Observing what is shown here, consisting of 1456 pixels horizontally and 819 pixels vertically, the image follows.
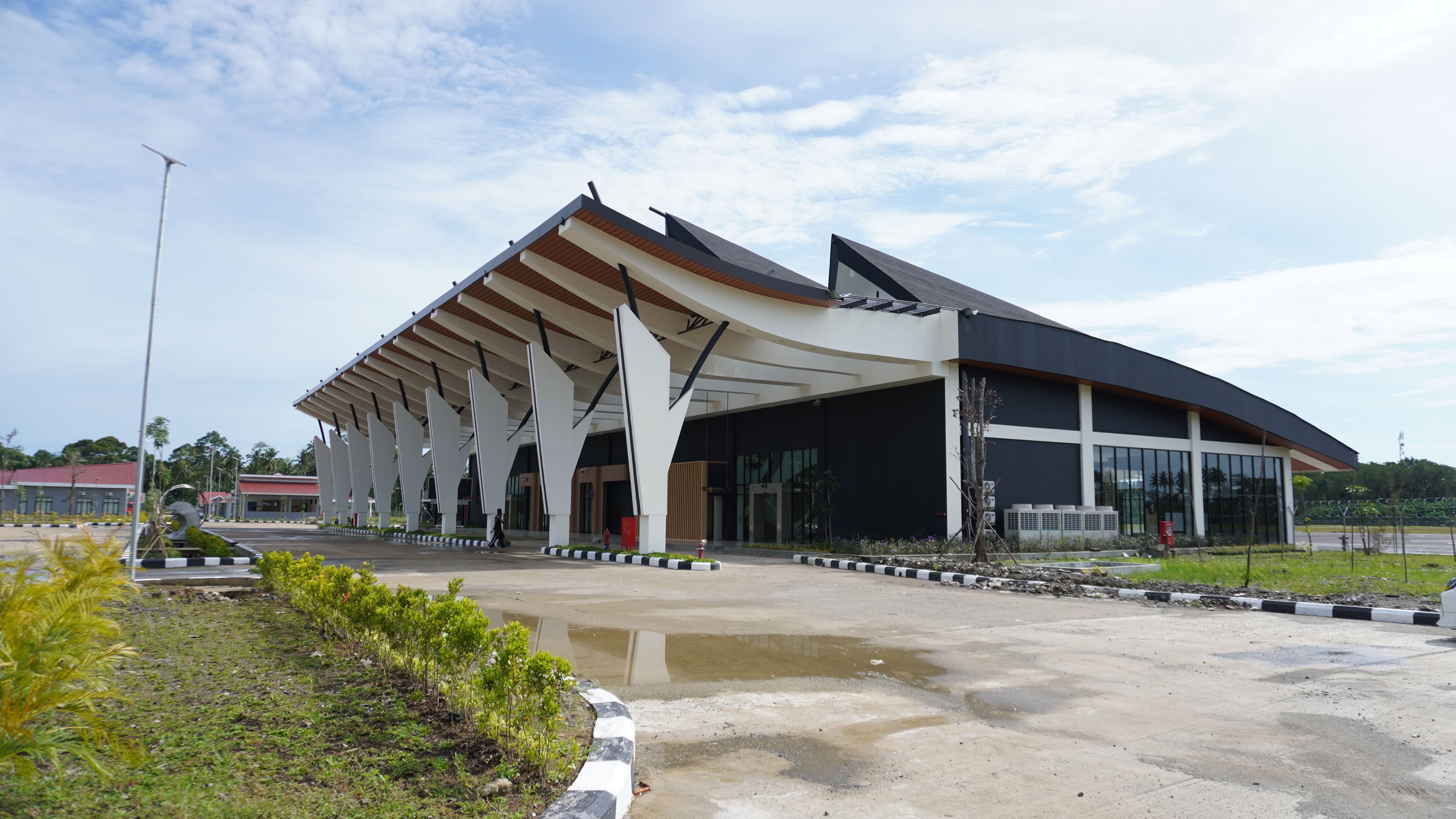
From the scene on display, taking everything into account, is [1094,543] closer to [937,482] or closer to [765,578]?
[937,482]

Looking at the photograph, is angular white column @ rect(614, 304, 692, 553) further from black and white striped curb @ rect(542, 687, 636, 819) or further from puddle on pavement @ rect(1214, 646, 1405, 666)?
black and white striped curb @ rect(542, 687, 636, 819)

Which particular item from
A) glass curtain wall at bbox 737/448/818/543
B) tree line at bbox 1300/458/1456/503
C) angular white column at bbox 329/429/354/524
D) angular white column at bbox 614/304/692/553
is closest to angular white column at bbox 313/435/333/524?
angular white column at bbox 329/429/354/524

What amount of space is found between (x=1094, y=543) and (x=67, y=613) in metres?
26.7

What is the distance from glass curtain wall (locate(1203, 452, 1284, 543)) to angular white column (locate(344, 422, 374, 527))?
45.9 meters

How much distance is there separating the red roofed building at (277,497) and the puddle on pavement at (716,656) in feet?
279

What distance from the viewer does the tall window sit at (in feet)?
93.4

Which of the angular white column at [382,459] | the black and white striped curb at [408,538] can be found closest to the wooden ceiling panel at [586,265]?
the black and white striped curb at [408,538]

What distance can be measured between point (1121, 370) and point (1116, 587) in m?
15.5

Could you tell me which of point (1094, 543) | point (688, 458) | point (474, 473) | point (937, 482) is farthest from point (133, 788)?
point (474, 473)

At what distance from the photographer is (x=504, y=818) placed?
11.5ft

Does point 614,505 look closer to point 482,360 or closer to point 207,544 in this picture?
point 482,360

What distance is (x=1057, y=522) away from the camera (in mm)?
25516

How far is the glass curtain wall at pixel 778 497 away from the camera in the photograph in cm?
2980

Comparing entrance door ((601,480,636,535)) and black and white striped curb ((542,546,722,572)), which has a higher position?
entrance door ((601,480,636,535))
